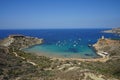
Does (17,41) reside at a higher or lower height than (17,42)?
higher

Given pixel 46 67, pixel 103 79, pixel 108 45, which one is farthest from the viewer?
pixel 108 45

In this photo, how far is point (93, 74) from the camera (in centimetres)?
2275

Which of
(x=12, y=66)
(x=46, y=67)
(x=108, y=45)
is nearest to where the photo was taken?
(x=12, y=66)

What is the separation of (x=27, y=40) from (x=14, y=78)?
70.5 meters

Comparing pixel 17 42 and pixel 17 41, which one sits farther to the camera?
pixel 17 41

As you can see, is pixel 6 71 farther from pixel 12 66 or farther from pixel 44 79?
pixel 44 79

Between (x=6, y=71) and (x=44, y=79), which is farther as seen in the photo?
(x=6, y=71)

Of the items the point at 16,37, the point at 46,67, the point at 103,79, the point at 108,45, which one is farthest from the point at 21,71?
the point at 16,37

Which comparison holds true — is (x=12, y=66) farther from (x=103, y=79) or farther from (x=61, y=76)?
(x=103, y=79)

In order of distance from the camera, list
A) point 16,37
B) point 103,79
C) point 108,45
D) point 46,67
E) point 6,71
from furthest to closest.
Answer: point 16,37, point 108,45, point 46,67, point 6,71, point 103,79

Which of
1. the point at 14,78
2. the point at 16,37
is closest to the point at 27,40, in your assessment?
the point at 16,37

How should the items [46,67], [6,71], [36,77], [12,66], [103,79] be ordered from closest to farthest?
[103,79] < [36,77] < [6,71] < [12,66] < [46,67]

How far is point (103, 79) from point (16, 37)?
7232 cm

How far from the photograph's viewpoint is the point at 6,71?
25.2m
